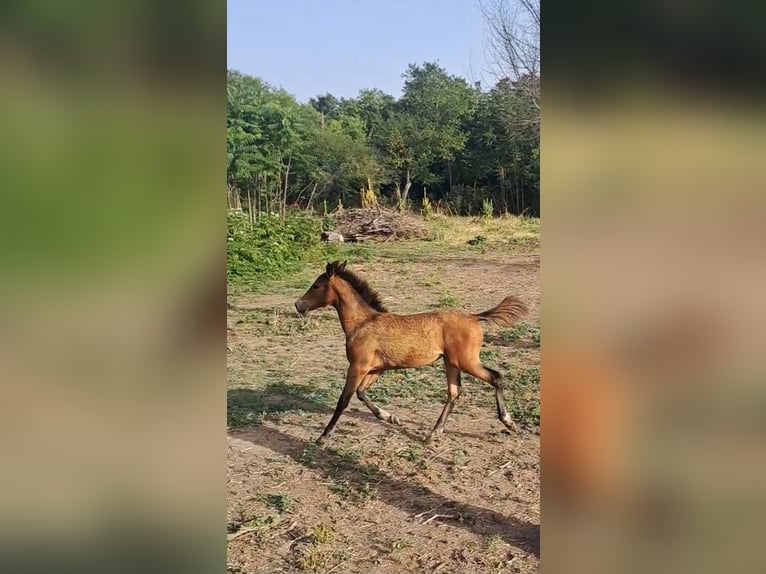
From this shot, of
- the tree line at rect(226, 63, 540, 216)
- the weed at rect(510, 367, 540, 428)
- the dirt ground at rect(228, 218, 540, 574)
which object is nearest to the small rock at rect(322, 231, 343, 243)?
the tree line at rect(226, 63, 540, 216)

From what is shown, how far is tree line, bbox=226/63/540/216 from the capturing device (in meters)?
15.4

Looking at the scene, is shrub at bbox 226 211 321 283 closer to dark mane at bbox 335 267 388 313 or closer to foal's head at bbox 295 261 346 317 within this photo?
foal's head at bbox 295 261 346 317

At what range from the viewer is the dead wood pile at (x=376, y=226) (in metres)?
13.8

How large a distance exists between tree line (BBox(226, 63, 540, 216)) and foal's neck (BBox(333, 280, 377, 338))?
30.7ft

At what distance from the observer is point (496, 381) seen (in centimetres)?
454

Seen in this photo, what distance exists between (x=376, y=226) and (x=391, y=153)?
7116 millimetres

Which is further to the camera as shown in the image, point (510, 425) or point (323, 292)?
point (323, 292)

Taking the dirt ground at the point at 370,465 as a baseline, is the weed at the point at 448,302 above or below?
above

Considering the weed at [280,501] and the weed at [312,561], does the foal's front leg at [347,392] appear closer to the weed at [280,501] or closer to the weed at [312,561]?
the weed at [280,501]

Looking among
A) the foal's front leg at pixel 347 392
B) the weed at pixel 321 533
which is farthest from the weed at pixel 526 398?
the weed at pixel 321 533

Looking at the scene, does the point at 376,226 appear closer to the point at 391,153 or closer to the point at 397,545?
the point at 391,153

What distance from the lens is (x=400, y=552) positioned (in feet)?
10.2

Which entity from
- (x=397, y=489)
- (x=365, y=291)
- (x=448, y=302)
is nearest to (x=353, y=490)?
(x=397, y=489)
